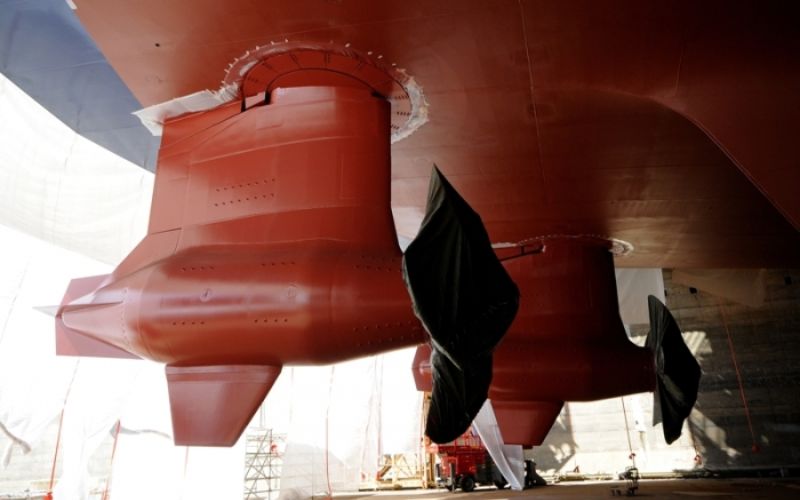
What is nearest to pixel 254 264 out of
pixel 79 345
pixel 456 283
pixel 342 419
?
pixel 456 283

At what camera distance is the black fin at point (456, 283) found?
9.75 feet

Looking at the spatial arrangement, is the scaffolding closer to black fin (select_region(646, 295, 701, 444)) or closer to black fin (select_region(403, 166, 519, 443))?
black fin (select_region(646, 295, 701, 444))

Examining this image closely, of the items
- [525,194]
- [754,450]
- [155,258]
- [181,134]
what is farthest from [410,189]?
[754,450]

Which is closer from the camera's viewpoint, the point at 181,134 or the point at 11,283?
the point at 181,134

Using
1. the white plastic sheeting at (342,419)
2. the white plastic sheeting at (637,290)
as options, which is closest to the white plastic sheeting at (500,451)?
the white plastic sheeting at (342,419)

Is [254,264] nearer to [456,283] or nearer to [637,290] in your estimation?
[456,283]

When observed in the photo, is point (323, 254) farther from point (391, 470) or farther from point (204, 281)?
point (391, 470)

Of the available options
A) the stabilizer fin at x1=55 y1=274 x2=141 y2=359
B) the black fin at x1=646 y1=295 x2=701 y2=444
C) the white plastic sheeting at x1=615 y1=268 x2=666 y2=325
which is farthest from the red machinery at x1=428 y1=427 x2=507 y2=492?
the stabilizer fin at x1=55 y1=274 x2=141 y2=359

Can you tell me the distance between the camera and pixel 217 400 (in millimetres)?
3521

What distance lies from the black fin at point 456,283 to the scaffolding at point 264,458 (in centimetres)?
1231

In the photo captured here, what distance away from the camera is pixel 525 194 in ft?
20.5

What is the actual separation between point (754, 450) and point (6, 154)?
1760 centimetres

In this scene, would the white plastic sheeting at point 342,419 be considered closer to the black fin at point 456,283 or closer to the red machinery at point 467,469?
the red machinery at point 467,469

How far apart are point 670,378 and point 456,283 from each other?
19.0 ft
